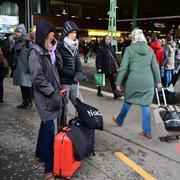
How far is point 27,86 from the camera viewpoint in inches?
296

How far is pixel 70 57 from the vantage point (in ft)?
16.6

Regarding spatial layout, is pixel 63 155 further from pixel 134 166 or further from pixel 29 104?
pixel 29 104

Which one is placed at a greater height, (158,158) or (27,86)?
(27,86)

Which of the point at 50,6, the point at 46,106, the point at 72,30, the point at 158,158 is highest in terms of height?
the point at 50,6

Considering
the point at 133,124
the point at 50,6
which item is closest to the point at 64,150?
the point at 133,124

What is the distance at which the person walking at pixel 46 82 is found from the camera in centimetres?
396

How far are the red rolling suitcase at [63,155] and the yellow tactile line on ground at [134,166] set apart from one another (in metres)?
0.89

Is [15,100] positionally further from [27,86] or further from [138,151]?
[138,151]

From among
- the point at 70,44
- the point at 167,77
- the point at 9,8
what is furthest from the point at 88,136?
the point at 9,8

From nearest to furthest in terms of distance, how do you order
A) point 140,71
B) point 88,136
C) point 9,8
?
point 88,136
point 140,71
point 9,8

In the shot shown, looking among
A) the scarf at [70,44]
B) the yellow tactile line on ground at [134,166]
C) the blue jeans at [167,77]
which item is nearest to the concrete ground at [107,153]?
the yellow tactile line on ground at [134,166]

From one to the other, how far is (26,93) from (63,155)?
3996mm

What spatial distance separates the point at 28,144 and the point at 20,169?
0.93 m

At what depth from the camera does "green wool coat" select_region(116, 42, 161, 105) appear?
18.6 feet
